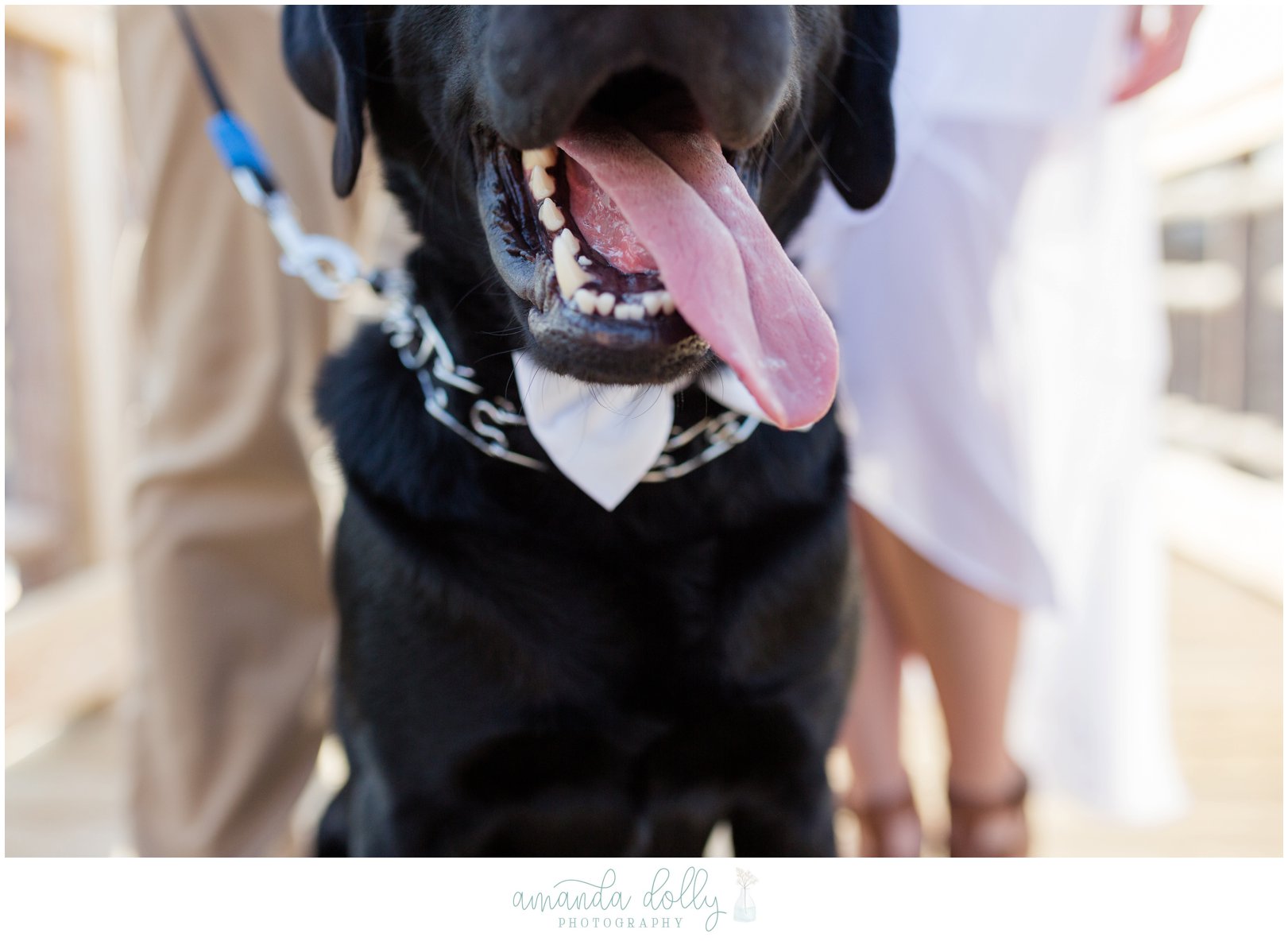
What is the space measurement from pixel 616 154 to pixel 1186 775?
6.24 feet

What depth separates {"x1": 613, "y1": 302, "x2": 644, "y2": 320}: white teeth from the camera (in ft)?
2.83

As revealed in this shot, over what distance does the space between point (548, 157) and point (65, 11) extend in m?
2.15

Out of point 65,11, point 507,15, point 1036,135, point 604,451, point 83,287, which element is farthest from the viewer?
point 83,287

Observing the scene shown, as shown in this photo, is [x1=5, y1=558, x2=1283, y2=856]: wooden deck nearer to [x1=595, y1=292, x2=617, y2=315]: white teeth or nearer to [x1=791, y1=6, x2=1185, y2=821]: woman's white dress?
[x1=791, y1=6, x2=1185, y2=821]: woman's white dress

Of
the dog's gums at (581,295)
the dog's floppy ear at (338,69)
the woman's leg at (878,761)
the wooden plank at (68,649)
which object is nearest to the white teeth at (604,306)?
the dog's gums at (581,295)

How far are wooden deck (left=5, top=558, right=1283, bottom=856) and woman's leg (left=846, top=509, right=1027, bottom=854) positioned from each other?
245mm

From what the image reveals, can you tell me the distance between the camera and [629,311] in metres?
0.86

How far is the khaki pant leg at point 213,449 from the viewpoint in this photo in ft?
5.24

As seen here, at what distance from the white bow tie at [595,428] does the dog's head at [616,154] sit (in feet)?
0.34

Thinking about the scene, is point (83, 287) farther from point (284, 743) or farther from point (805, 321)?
point (805, 321)

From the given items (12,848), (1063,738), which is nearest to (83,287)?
(12,848)

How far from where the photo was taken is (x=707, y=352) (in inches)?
35.8

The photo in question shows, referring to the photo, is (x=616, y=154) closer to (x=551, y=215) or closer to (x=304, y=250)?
(x=551, y=215)
